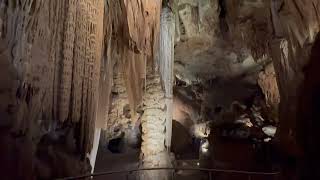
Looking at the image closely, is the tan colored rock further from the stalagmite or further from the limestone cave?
the stalagmite

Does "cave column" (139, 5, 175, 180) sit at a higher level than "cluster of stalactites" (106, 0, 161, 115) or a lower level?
lower

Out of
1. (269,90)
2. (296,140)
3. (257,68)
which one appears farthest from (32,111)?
(257,68)

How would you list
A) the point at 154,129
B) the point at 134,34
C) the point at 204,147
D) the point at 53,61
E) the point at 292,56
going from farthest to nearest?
1. the point at 204,147
2. the point at 154,129
3. the point at 134,34
4. the point at 292,56
5. the point at 53,61

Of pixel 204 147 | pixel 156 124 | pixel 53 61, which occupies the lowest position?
pixel 204 147

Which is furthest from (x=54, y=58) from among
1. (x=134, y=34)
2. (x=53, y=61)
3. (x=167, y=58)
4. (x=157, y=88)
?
(x=167, y=58)

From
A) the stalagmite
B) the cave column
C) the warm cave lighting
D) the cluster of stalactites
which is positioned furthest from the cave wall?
the warm cave lighting

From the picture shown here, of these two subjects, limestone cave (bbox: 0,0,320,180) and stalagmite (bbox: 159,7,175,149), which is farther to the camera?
stalagmite (bbox: 159,7,175,149)

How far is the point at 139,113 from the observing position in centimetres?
995

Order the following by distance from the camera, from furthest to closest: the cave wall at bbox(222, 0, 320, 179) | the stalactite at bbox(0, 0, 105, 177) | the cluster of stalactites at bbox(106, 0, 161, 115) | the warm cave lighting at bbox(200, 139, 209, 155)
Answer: the warm cave lighting at bbox(200, 139, 209, 155)
the cluster of stalactites at bbox(106, 0, 161, 115)
the cave wall at bbox(222, 0, 320, 179)
the stalactite at bbox(0, 0, 105, 177)

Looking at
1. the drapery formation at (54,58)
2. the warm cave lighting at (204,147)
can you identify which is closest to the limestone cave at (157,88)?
the drapery formation at (54,58)

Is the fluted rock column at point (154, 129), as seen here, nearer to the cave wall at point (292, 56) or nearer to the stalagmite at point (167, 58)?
the stalagmite at point (167, 58)

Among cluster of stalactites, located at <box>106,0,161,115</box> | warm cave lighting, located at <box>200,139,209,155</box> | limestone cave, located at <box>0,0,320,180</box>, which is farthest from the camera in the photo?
warm cave lighting, located at <box>200,139,209,155</box>

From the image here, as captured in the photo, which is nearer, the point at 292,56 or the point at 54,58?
the point at 54,58

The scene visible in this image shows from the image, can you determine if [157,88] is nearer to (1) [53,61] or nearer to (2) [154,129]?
(2) [154,129]
